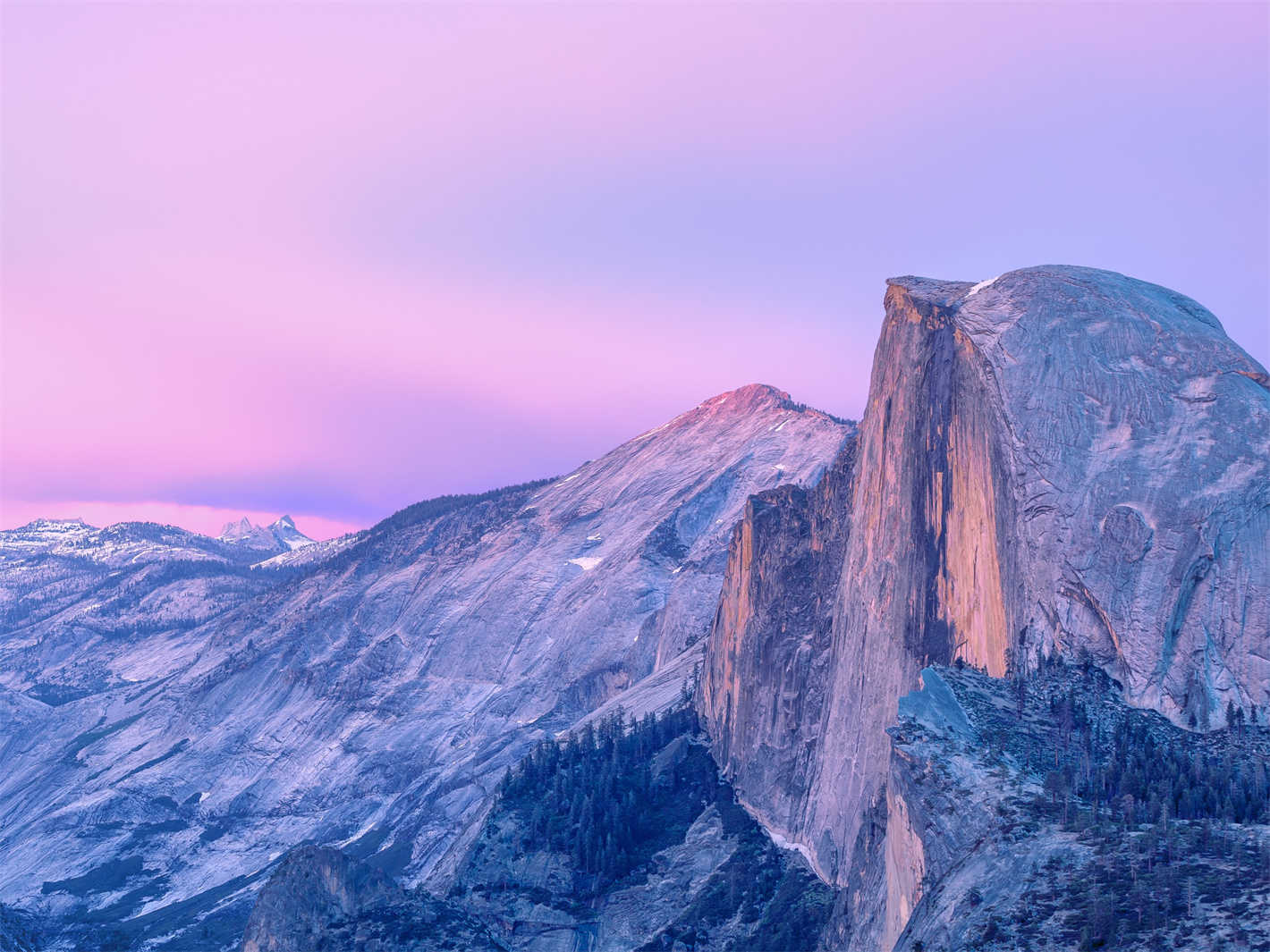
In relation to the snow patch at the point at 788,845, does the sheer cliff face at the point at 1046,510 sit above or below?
above

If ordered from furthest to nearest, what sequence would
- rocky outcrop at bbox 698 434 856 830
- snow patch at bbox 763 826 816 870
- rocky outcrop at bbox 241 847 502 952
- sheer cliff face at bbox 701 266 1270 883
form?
rocky outcrop at bbox 698 434 856 830
snow patch at bbox 763 826 816 870
rocky outcrop at bbox 241 847 502 952
sheer cliff face at bbox 701 266 1270 883

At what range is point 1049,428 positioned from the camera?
334 feet

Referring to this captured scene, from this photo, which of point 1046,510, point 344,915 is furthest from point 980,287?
point 344,915

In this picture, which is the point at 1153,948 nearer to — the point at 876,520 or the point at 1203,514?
the point at 1203,514

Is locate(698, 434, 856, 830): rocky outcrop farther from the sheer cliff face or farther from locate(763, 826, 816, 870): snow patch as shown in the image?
the sheer cliff face

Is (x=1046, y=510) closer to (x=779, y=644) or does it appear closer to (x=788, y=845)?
(x=788, y=845)

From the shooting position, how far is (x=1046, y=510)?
9781cm

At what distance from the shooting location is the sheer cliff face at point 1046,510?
90000 millimetres

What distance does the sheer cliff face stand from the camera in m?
90.0

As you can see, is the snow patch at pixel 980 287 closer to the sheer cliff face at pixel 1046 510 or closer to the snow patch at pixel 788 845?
the sheer cliff face at pixel 1046 510

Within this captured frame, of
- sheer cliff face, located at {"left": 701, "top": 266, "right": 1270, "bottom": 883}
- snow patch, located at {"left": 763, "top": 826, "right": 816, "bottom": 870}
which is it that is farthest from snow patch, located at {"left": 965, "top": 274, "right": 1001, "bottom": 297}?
snow patch, located at {"left": 763, "top": 826, "right": 816, "bottom": 870}

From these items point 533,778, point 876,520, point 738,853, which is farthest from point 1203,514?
point 533,778

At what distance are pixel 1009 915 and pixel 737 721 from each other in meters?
90.9

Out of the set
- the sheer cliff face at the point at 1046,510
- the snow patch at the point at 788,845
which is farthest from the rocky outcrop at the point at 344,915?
the sheer cliff face at the point at 1046,510
